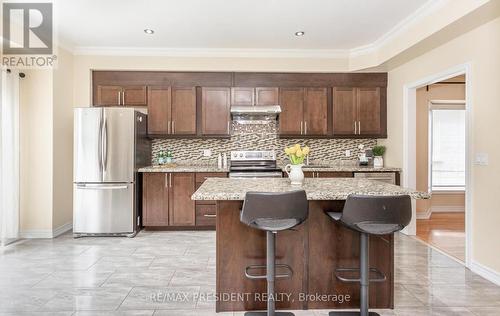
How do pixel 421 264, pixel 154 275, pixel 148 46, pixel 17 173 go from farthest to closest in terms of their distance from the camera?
pixel 148 46 → pixel 17 173 → pixel 421 264 → pixel 154 275

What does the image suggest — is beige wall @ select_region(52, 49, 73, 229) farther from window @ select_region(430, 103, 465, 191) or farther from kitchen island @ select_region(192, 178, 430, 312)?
window @ select_region(430, 103, 465, 191)

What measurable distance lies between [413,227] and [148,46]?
4.74 metres

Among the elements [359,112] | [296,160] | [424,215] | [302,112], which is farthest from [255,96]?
[424,215]

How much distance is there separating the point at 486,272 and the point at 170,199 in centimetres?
391

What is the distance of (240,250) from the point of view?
2502mm

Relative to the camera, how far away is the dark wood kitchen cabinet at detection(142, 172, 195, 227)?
485 cm

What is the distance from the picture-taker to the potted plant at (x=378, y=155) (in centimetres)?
526

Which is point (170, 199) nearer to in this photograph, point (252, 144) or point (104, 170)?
point (104, 170)

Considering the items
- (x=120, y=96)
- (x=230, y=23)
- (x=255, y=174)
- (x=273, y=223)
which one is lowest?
(x=273, y=223)

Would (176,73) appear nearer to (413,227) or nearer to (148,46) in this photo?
(148,46)

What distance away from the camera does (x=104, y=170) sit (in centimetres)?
447

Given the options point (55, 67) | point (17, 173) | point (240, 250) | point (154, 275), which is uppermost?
point (55, 67)

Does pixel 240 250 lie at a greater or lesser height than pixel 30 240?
greater

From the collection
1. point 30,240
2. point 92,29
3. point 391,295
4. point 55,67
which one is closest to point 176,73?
point 92,29
